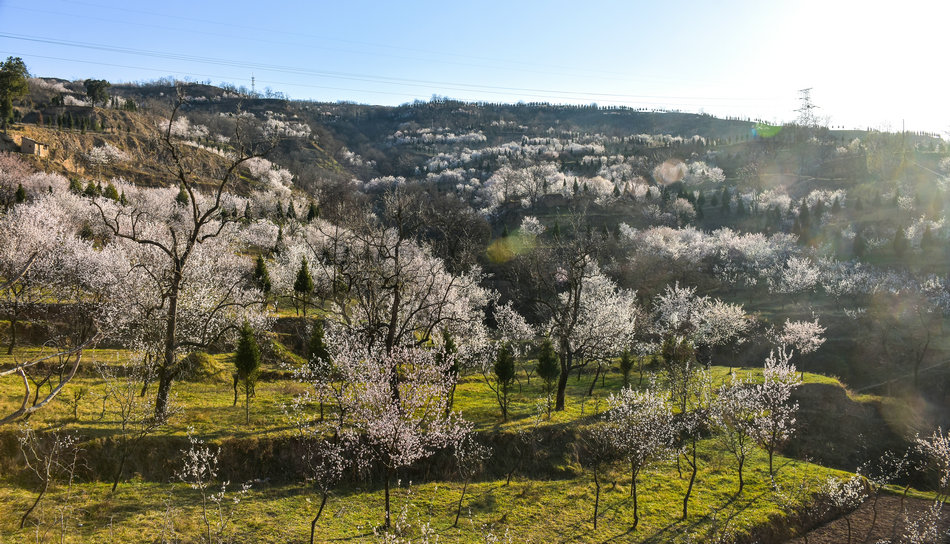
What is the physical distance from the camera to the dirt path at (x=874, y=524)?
782 inches

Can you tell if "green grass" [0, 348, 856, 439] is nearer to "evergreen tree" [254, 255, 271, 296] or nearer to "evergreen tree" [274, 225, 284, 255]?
"evergreen tree" [254, 255, 271, 296]

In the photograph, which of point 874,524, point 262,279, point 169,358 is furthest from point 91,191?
point 874,524

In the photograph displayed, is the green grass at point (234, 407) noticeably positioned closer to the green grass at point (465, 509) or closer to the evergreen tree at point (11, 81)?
the green grass at point (465, 509)

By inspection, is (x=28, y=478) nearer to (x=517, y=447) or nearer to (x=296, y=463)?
(x=296, y=463)

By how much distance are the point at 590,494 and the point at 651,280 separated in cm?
5390

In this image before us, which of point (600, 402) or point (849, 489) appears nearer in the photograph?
point (849, 489)

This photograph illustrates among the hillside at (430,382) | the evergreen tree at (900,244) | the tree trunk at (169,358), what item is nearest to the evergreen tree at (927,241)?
the hillside at (430,382)

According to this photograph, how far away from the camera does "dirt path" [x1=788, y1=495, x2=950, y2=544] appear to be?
19875 mm

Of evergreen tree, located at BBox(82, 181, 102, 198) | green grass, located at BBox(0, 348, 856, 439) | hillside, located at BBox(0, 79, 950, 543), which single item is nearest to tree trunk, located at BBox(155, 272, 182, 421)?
hillside, located at BBox(0, 79, 950, 543)

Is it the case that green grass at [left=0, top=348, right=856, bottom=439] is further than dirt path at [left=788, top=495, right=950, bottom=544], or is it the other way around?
dirt path at [left=788, top=495, right=950, bottom=544]

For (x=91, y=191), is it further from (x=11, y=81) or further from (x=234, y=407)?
(x=234, y=407)

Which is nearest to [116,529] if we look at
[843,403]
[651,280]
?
[843,403]

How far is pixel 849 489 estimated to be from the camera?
19641mm

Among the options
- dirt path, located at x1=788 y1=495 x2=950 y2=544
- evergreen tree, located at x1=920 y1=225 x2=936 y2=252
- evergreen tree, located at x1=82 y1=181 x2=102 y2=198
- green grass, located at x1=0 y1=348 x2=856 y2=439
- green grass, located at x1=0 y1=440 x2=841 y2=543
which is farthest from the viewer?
evergreen tree, located at x1=920 y1=225 x2=936 y2=252
